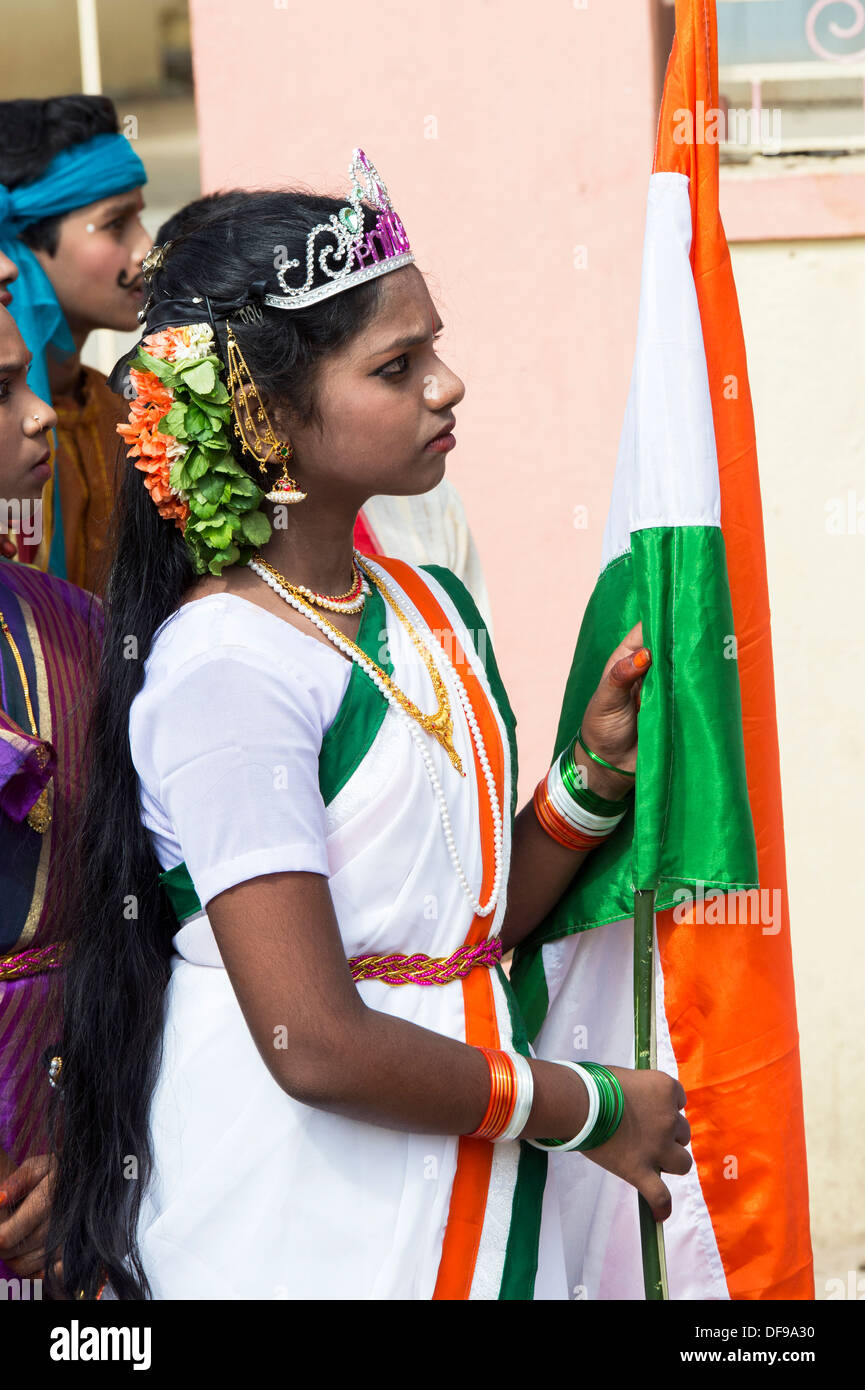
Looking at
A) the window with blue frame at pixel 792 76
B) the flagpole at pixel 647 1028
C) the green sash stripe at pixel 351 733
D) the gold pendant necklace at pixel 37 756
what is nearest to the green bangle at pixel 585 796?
the flagpole at pixel 647 1028

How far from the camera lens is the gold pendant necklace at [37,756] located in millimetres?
2001

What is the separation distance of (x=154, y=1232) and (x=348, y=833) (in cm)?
55

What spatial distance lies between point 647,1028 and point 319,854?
67 centimetres

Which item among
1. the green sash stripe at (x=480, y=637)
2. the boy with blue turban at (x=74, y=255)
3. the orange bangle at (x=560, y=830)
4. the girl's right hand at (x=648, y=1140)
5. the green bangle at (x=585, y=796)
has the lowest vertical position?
the girl's right hand at (x=648, y=1140)

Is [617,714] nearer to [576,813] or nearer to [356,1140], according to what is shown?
[576,813]

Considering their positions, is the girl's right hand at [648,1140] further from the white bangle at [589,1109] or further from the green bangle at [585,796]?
the green bangle at [585,796]

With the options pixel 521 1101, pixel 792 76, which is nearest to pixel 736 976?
pixel 521 1101

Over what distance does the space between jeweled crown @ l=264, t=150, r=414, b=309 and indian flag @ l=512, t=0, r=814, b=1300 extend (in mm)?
417

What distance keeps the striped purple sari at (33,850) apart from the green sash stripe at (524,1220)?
66cm

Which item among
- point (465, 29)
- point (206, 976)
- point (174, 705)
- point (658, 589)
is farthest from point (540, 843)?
point (465, 29)

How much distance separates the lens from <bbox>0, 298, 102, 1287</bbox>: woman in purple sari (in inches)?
79.0

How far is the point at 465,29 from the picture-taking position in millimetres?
3637

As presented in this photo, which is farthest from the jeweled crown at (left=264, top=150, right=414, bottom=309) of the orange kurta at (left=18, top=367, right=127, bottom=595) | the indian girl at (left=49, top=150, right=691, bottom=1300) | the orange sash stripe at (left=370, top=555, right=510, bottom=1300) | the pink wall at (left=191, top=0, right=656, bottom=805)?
the pink wall at (left=191, top=0, right=656, bottom=805)

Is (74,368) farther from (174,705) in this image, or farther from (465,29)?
(174,705)
